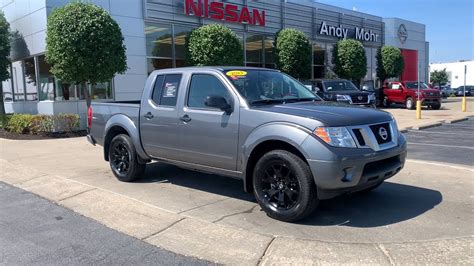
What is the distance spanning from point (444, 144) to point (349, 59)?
16.9 m

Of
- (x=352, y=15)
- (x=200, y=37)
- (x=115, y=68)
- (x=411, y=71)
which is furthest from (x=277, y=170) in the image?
(x=411, y=71)

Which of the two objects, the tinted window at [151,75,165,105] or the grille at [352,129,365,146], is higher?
the tinted window at [151,75,165,105]

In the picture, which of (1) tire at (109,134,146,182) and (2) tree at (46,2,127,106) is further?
(2) tree at (46,2,127,106)

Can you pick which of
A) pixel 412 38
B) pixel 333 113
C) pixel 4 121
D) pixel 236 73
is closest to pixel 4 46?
pixel 4 121

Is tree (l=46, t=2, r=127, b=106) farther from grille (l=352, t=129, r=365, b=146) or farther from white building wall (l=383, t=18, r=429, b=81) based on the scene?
white building wall (l=383, t=18, r=429, b=81)

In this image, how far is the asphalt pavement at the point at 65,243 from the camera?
423 cm

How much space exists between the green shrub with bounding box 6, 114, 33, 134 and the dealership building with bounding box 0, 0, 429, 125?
1.76 meters

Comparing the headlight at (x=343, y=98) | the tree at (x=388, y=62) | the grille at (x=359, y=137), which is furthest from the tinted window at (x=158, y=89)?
the tree at (x=388, y=62)

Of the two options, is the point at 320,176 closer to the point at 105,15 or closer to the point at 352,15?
the point at 105,15

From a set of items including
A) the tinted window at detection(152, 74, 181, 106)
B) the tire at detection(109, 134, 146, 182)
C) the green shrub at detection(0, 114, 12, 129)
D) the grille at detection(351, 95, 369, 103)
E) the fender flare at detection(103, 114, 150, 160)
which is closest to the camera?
the tinted window at detection(152, 74, 181, 106)

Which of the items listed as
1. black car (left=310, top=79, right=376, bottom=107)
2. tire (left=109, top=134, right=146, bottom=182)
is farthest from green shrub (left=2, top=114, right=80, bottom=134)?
black car (left=310, top=79, right=376, bottom=107)

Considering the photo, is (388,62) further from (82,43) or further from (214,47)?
(82,43)

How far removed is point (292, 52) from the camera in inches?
912

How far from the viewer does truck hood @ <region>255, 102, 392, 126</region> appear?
4844 mm
